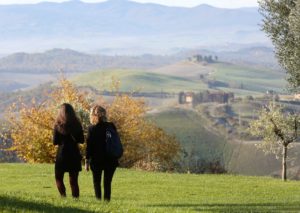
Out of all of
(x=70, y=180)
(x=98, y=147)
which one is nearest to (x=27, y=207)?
(x=98, y=147)

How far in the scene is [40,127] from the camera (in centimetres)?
4894

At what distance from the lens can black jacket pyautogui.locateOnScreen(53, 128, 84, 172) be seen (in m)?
15.4

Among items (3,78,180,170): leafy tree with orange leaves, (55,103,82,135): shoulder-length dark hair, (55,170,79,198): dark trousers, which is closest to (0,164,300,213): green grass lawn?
(55,170,79,198): dark trousers

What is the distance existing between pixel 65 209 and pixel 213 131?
18209 cm


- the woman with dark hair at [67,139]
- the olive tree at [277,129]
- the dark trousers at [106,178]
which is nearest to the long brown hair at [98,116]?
the woman with dark hair at [67,139]

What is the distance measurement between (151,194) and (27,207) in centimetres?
1077

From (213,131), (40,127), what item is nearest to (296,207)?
(40,127)

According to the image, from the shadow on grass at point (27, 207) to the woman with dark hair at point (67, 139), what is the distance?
243 centimetres

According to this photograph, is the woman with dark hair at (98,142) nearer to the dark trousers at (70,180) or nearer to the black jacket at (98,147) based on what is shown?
the black jacket at (98,147)

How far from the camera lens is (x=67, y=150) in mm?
15516

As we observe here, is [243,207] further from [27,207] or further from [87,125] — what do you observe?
[87,125]

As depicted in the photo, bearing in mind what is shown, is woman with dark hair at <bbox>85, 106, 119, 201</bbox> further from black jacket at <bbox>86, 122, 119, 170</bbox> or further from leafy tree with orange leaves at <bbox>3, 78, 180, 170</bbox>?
leafy tree with orange leaves at <bbox>3, 78, 180, 170</bbox>

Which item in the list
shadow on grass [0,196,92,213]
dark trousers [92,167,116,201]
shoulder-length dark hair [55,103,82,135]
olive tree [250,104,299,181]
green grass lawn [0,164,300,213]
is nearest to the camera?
shadow on grass [0,196,92,213]

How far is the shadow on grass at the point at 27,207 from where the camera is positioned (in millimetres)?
11781
